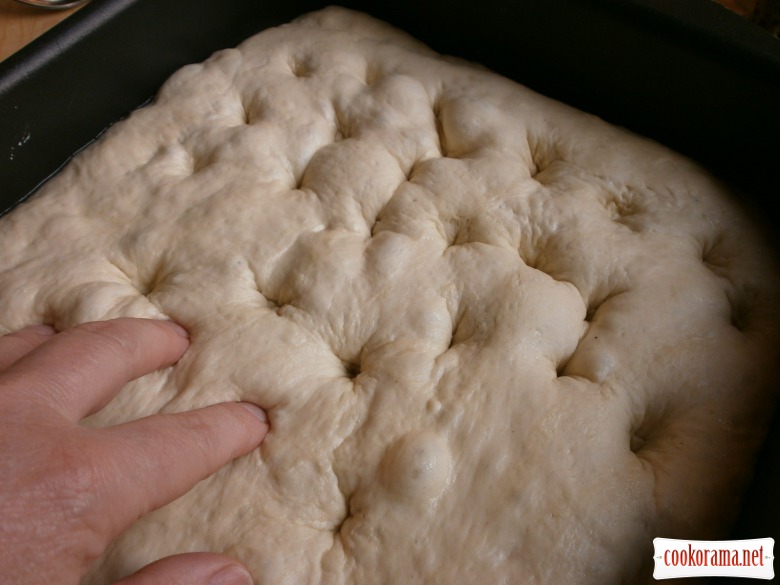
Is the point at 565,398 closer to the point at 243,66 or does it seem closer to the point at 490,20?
the point at 490,20

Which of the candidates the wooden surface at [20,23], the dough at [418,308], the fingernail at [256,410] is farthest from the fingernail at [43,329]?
the wooden surface at [20,23]

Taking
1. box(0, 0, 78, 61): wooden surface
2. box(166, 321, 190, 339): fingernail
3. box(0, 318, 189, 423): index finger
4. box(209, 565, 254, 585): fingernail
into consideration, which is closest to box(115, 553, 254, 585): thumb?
box(209, 565, 254, 585): fingernail

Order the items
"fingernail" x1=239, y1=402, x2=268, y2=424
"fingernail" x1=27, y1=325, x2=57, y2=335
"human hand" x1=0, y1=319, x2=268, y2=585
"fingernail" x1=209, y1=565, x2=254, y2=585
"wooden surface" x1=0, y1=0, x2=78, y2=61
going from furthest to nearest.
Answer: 1. "wooden surface" x1=0, y1=0, x2=78, y2=61
2. "fingernail" x1=27, y1=325, x2=57, y2=335
3. "fingernail" x1=239, y1=402, x2=268, y2=424
4. "fingernail" x1=209, y1=565, x2=254, y2=585
5. "human hand" x1=0, y1=319, x2=268, y2=585

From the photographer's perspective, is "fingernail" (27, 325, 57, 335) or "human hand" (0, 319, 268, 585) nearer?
"human hand" (0, 319, 268, 585)

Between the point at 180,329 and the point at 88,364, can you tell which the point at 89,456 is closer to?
the point at 88,364

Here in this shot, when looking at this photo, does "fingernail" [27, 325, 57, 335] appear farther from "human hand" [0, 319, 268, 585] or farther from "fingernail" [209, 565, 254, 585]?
"fingernail" [209, 565, 254, 585]

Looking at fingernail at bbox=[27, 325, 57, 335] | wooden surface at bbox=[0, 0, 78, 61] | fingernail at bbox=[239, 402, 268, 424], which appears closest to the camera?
fingernail at bbox=[239, 402, 268, 424]
